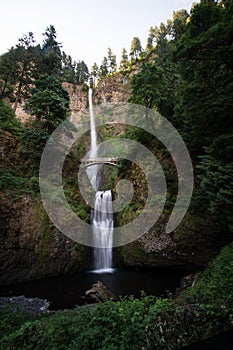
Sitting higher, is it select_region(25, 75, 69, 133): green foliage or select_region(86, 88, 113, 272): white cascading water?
select_region(25, 75, 69, 133): green foliage

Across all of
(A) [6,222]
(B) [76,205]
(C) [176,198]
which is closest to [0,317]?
(A) [6,222]

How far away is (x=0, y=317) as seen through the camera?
5.30m

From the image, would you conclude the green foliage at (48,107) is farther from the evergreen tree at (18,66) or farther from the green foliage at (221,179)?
the green foliage at (221,179)

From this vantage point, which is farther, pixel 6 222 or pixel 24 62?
pixel 24 62

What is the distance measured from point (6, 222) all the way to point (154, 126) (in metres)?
10.1

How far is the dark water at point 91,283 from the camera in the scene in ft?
26.2

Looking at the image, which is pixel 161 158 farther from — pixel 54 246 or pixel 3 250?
pixel 3 250

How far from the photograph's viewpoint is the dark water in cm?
799

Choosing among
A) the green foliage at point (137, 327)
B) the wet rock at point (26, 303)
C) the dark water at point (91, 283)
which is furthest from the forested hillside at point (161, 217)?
the wet rock at point (26, 303)

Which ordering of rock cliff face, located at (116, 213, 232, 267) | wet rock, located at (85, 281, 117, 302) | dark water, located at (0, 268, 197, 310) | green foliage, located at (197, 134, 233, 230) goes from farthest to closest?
rock cliff face, located at (116, 213, 232, 267)
dark water, located at (0, 268, 197, 310)
wet rock, located at (85, 281, 117, 302)
green foliage, located at (197, 134, 233, 230)

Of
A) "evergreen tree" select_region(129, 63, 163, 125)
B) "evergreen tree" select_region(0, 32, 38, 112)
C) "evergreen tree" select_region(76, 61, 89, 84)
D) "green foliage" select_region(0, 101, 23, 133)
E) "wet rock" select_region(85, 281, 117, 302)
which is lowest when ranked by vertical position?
"wet rock" select_region(85, 281, 117, 302)

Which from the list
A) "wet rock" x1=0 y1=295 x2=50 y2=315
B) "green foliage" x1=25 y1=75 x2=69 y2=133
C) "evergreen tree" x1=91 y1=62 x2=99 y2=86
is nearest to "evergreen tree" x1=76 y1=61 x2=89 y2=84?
"evergreen tree" x1=91 y1=62 x2=99 y2=86

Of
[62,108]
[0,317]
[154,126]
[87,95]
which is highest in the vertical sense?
[87,95]

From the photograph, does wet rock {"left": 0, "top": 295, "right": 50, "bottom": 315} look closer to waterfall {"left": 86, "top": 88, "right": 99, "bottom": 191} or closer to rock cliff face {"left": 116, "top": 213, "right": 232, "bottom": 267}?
rock cliff face {"left": 116, "top": 213, "right": 232, "bottom": 267}
